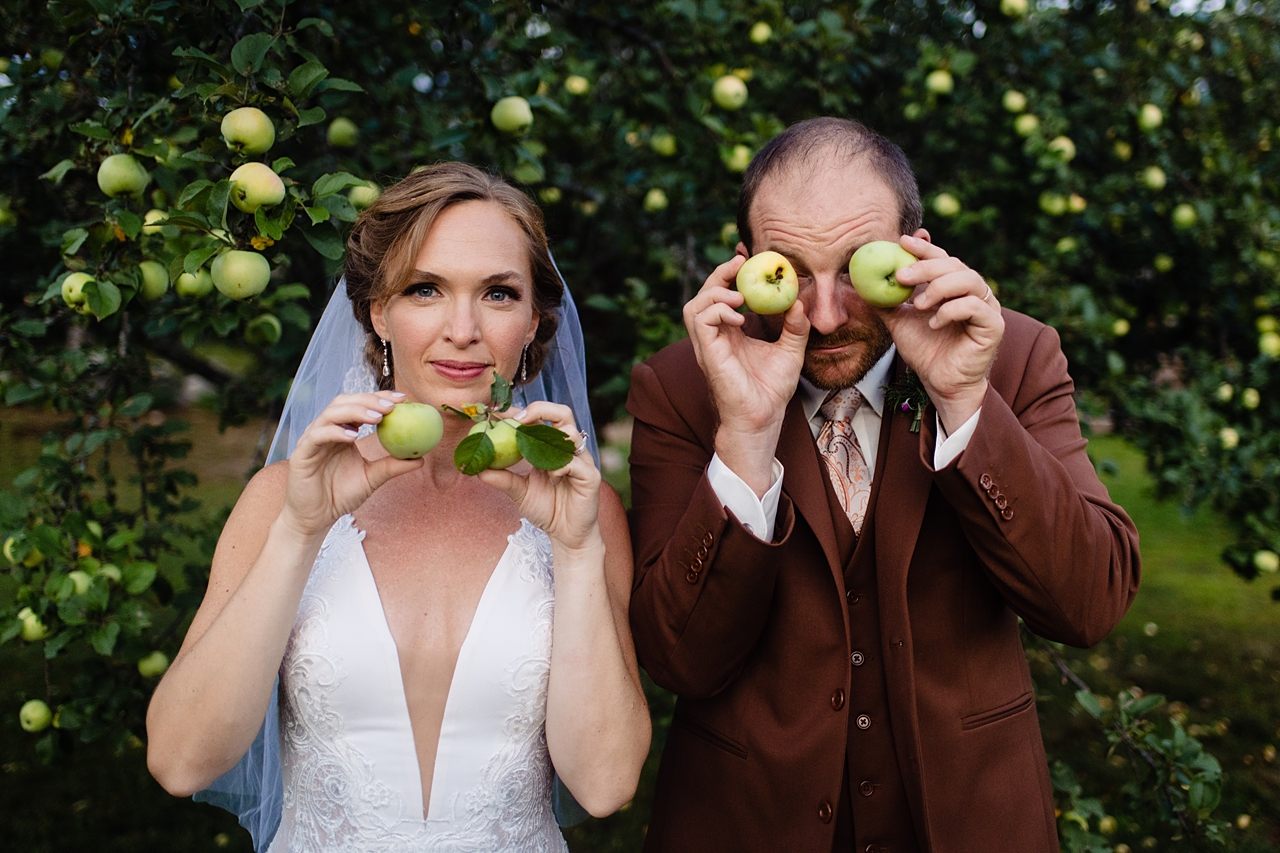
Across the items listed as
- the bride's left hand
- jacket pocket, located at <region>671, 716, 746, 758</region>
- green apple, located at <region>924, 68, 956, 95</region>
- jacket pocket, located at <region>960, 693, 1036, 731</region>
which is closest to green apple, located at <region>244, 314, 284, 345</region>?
the bride's left hand

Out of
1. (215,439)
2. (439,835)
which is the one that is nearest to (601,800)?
(439,835)

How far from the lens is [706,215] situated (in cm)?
315

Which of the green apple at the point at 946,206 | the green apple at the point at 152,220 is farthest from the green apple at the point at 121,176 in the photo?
the green apple at the point at 946,206

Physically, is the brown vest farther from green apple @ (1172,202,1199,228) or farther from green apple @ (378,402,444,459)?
green apple @ (1172,202,1199,228)

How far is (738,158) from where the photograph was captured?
285 cm

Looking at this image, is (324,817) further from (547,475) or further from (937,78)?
(937,78)

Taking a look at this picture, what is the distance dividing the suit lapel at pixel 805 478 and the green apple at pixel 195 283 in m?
1.30

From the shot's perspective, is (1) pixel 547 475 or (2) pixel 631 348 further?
(2) pixel 631 348

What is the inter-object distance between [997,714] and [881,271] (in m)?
0.85

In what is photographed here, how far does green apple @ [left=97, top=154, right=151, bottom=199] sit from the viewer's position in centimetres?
191

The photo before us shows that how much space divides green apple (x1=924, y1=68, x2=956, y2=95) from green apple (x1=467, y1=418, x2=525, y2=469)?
7.74 feet

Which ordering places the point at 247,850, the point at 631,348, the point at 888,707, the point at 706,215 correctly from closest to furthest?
the point at 888,707 → the point at 706,215 → the point at 631,348 → the point at 247,850

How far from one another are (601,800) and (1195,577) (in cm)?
713

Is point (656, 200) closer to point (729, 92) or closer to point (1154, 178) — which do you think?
point (729, 92)
